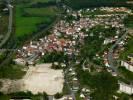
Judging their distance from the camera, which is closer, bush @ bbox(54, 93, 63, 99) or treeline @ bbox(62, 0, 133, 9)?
bush @ bbox(54, 93, 63, 99)

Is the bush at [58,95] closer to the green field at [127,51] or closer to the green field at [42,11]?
the green field at [127,51]

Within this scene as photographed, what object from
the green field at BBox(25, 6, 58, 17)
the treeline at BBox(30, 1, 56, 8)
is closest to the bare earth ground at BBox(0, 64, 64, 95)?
the green field at BBox(25, 6, 58, 17)

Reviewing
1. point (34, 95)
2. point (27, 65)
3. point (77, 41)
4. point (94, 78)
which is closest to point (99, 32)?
point (77, 41)

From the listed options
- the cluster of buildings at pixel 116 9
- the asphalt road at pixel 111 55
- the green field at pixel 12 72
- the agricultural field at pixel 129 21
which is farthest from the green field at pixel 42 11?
the green field at pixel 12 72

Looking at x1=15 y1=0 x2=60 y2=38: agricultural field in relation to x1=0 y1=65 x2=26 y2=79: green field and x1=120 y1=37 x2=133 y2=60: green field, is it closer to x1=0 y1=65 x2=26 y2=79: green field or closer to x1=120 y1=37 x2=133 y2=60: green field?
x1=0 y1=65 x2=26 y2=79: green field

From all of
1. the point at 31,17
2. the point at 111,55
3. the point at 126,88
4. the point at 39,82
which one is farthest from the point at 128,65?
the point at 31,17

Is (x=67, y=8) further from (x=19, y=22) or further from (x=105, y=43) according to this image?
(x=105, y=43)
